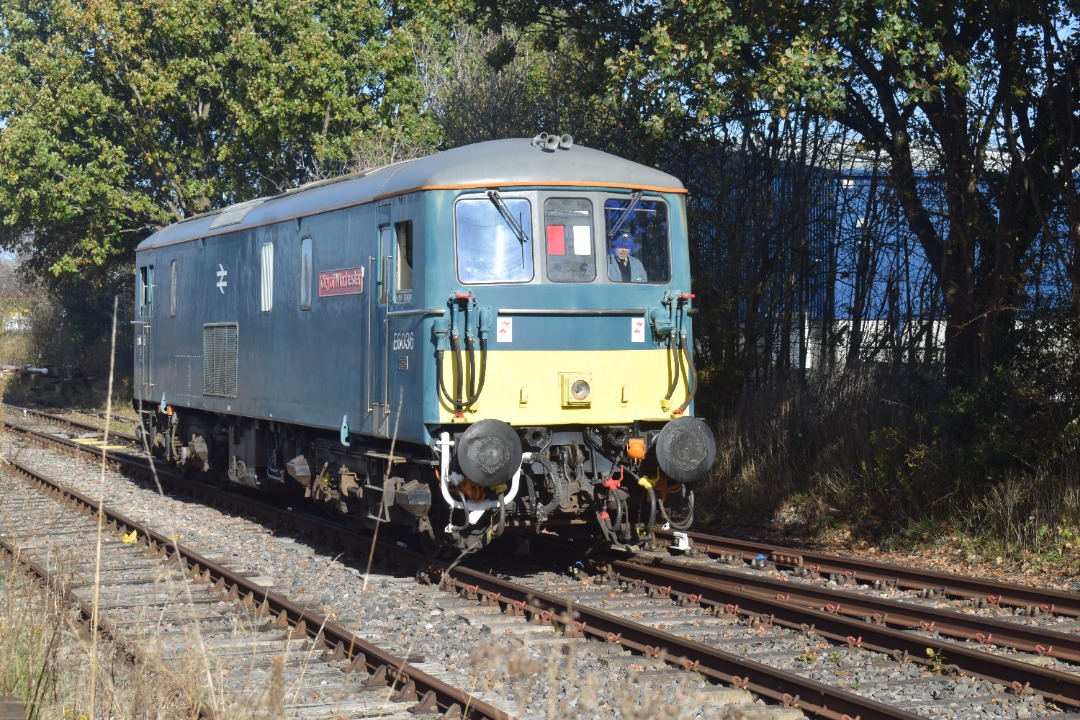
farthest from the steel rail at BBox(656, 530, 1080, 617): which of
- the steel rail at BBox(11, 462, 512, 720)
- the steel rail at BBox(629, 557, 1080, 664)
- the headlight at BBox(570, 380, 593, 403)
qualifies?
the steel rail at BBox(11, 462, 512, 720)

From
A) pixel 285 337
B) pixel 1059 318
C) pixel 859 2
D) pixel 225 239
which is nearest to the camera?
pixel 859 2

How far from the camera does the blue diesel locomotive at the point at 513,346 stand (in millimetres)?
9586

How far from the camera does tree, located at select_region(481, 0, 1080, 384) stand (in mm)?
11508

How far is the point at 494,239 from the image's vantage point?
9781mm

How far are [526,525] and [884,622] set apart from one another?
2.98 meters

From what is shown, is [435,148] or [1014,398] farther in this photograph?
[435,148]

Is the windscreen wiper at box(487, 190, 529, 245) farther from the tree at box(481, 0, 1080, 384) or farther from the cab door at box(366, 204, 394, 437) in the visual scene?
the tree at box(481, 0, 1080, 384)

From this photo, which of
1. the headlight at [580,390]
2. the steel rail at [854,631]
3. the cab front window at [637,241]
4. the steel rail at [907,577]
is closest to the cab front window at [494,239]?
the cab front window at [637,241]

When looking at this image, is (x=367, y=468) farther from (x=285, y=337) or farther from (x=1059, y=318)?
(x=1059, y=318)

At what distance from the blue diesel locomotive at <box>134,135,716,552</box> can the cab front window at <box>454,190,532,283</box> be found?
1cm

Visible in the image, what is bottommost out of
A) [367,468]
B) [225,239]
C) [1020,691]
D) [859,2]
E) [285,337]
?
[1020,691]

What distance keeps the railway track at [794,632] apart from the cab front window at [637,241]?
7.95ft

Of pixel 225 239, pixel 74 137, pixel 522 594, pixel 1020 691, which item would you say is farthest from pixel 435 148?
pixel 1020 691

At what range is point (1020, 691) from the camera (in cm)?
674
